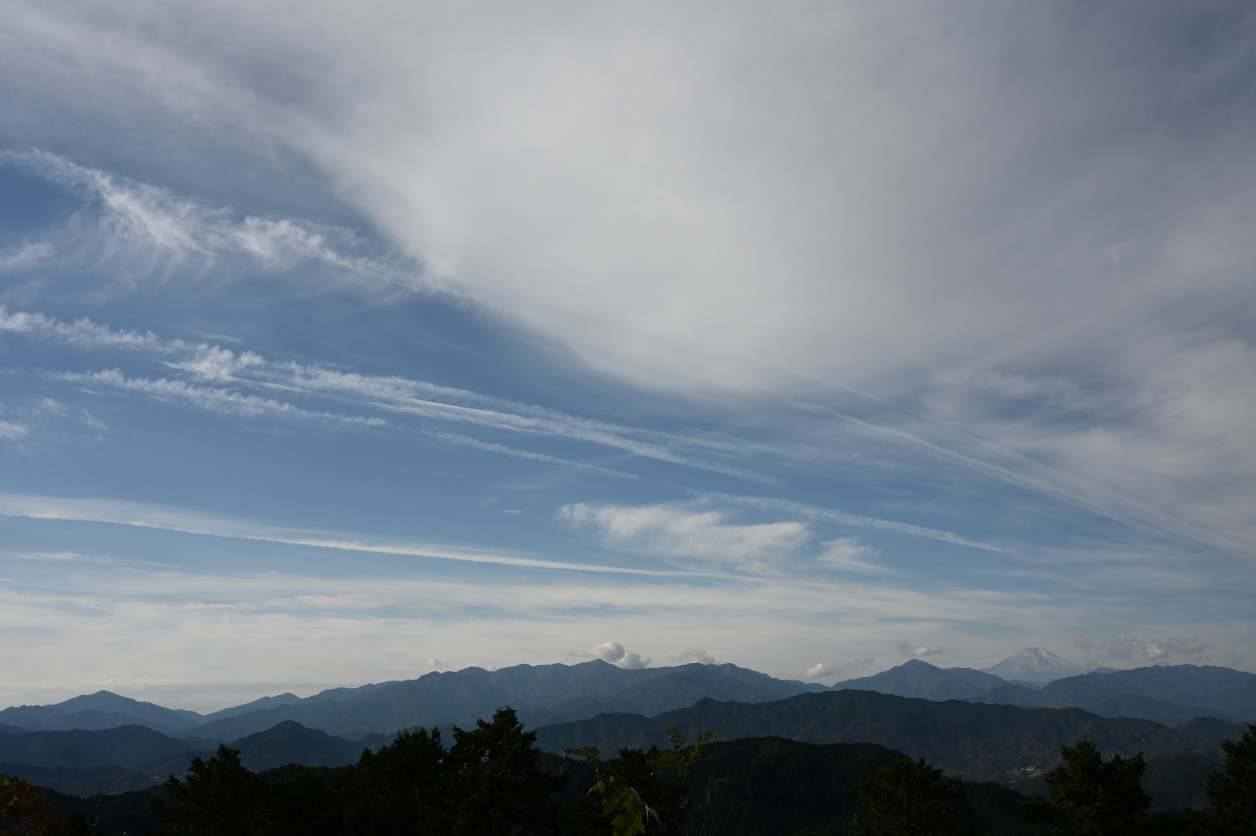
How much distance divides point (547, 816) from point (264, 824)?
19.7 meters

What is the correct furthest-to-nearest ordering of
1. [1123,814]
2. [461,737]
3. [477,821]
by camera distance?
[461,737] → [1123,814] → [477,821]

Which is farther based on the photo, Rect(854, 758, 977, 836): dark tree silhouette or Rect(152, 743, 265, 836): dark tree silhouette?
Rect(854, 758, 977, 836): dark tree silhouette

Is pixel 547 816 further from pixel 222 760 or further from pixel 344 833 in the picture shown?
pixel 222 760

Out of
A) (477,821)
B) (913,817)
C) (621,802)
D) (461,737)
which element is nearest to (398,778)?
(461,737)

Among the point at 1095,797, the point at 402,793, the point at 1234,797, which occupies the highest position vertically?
the point at 1095,797

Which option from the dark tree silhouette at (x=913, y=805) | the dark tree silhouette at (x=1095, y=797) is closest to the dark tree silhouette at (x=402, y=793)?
the dark tree silhouette at (x=913, y=805)

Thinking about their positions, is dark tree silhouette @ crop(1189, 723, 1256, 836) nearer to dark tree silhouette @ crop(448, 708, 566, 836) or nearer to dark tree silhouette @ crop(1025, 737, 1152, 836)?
dark tree silhouette @ crop(1025, 737, 1152, 836)

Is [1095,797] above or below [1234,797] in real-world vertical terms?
above

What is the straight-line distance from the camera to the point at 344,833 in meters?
48.7

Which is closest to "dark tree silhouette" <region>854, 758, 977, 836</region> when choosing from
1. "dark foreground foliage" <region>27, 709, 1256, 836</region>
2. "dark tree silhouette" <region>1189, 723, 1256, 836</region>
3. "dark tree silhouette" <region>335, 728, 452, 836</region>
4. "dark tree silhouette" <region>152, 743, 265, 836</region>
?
"dark foreground foliage" <region>27, 709, 1256, 836</region>

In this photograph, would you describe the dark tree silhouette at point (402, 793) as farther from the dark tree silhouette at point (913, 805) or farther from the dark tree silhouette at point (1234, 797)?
the dark tree silhouette at point (1234, 797)

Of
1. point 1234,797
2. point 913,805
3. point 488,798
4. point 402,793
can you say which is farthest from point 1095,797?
point 402,793

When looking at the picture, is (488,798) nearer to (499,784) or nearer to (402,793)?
(499,784)

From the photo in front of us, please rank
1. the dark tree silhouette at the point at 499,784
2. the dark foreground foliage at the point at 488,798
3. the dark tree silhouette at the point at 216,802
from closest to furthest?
the dark tree silhouette at the point at 499,784, the dark foreground foliage at the point at 488,798, the dark tree silhouette at the point at 216,802
